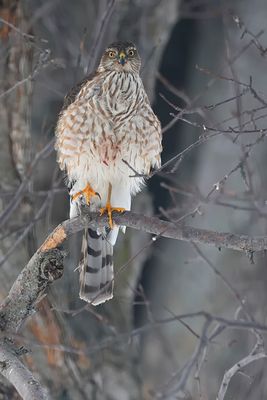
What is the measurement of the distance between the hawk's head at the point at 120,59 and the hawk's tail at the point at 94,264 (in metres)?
1.09

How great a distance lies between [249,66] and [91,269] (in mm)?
5379

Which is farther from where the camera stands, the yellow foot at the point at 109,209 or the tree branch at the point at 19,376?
the yellow foot at the point at 109,209

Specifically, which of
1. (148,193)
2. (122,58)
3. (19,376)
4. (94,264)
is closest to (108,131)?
(122,58)

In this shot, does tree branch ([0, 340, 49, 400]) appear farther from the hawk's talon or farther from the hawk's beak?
the hawk's beak

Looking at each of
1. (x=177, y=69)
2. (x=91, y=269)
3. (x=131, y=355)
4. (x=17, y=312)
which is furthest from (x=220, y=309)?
(x=17, y=312)

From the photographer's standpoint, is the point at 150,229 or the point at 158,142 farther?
the point at 158,142

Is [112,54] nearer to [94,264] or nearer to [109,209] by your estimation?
[109,209]

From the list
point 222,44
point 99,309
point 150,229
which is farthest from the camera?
point 222,44

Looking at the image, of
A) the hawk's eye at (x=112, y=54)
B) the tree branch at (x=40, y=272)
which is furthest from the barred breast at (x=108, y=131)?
the tree branch at (x=40, y=272)

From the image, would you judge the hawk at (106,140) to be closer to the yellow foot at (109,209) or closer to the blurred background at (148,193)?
the yellow foot at (109,209)

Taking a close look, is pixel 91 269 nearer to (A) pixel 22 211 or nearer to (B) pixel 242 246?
(A) pixel 22 211

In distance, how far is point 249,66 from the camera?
34.6ft

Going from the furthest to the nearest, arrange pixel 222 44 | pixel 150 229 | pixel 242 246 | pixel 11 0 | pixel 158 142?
1. pixel 222 44
2. pixel 11 0
3. pixel 158 142
4. pixel 150 229
5. pixel 242 246

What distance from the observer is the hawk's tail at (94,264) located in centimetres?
571
